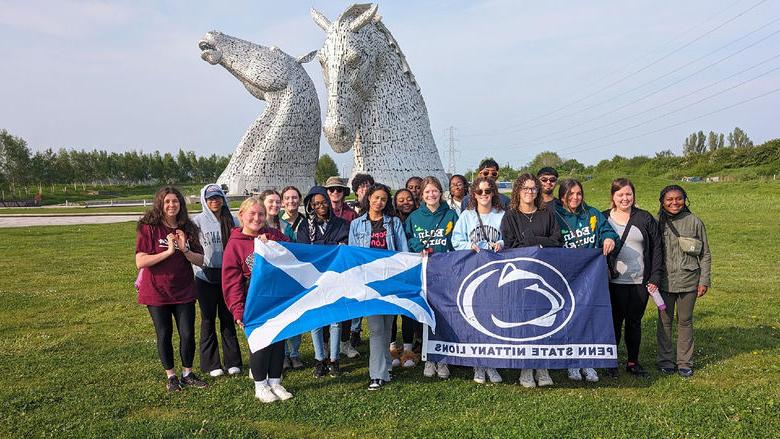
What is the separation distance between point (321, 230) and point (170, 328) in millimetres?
1620

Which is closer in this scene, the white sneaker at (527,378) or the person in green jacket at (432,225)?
the white sneaker at (527,378)

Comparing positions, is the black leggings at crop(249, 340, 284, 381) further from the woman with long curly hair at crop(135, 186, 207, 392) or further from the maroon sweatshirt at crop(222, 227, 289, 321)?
the woman with long curly hair at crop(135, 186, 207, 392)

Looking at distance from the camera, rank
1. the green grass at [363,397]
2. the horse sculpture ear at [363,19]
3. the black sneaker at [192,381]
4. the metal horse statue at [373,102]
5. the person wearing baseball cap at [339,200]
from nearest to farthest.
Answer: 1. the green grass at [363,397]
2. the black sneaker at [192,381]
3. the person wearing baseball cap at [339,200]
4. the horse sculpture ear at [363,19]
5. the metal horse statue at [373,102]

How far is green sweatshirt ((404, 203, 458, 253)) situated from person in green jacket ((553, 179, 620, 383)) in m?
1.02

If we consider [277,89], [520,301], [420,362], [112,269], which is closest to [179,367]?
[420,362]

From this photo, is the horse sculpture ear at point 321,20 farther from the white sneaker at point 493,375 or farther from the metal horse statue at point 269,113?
the white sneaker at point 493,375

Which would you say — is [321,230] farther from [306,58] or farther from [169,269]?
[306,58]

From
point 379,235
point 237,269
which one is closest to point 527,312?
point 379,235

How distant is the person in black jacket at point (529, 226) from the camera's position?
15.1ft

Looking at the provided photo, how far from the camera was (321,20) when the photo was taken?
20.0m

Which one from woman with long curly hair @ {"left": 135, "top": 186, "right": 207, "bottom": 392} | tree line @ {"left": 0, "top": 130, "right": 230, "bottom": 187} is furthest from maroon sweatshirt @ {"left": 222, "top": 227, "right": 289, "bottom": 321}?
tree line @ {"left": 0, "top": 130, "right": 230, "bottom": 187}

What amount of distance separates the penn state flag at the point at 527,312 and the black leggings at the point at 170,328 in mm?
2130

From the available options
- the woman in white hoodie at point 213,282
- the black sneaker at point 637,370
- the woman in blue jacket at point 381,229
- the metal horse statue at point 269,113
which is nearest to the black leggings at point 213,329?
the woman in white hoodie at point 213,282

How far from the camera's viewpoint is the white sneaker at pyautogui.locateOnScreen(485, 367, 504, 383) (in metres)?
4.66
